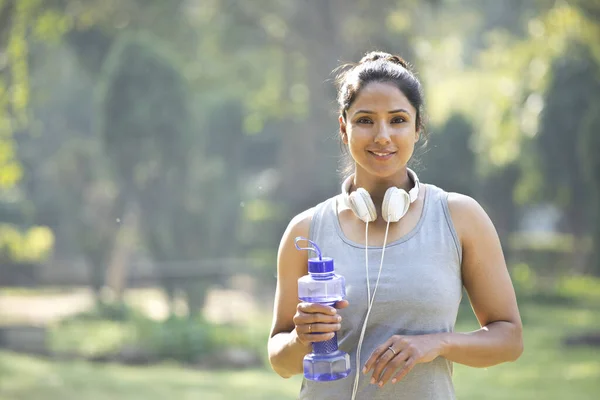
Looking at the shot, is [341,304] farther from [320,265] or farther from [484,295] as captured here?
[484,295]

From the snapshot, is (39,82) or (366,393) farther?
(39,82)

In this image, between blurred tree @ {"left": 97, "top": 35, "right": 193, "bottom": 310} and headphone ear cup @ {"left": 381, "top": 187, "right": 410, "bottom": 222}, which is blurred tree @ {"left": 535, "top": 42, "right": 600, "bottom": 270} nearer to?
blurred tree @ {"left": 97, "top": 35, "right": 193, "bottom": 310}

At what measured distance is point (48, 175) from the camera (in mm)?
7883

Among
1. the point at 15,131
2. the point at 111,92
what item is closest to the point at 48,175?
the point at 15,131

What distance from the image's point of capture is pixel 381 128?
1.21 metres

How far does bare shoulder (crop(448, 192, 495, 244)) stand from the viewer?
3.90ft

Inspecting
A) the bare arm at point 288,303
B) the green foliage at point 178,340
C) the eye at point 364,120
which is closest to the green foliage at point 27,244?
the green foliage at point 178,340

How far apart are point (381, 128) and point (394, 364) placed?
36cm

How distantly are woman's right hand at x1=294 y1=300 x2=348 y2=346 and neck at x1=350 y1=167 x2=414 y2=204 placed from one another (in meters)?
0.22

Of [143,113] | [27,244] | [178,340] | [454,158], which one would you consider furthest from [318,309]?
[27,244]

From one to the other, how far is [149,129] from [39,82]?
1.55 meters

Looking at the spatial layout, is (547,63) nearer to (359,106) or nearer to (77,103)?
(77,103)

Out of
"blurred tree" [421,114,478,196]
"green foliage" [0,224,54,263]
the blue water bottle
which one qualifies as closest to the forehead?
the blue water bottle

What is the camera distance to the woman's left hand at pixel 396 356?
1.08m
